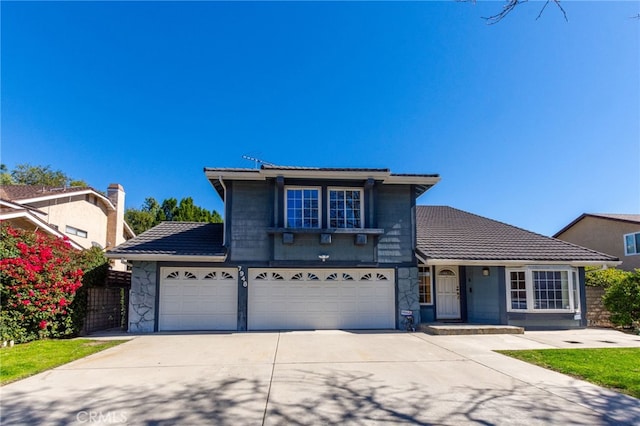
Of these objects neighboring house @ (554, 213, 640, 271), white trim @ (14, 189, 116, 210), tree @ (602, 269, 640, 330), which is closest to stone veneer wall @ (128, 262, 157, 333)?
white trim @ (14, 189, 116, 210)

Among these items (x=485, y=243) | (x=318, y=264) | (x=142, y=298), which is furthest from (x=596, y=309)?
(x=142, y=298)

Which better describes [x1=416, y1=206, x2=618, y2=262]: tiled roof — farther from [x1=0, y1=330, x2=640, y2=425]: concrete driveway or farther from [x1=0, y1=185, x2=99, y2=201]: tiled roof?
[x1=0, y1=185, x2=99, y2=201]: tiled roof

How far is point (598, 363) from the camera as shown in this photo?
6.92 m

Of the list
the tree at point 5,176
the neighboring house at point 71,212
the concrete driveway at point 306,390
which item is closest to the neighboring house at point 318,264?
the concrete driveway at point 306,390

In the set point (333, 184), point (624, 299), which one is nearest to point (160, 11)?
point (333, 184)

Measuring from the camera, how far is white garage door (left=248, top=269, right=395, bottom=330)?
11.7 meters

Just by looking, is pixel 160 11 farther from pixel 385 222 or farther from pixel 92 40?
pixel 385 222

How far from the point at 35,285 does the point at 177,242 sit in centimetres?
373

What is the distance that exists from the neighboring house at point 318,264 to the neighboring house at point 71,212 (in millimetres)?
4136

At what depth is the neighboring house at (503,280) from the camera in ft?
39.0

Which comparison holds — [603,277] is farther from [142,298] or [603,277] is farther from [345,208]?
[142,298]

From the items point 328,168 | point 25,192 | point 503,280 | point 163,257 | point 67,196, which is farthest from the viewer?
point 67,196

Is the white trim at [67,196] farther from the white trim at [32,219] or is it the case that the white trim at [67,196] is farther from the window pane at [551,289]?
the window pane at [551,289]

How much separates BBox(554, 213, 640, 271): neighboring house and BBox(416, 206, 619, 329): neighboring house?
8.14 metres
